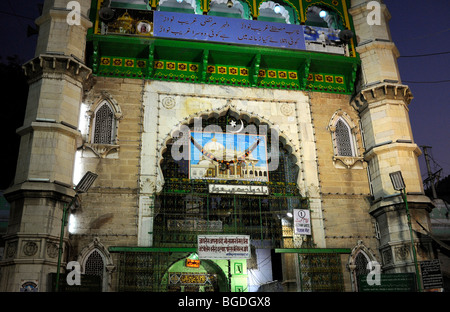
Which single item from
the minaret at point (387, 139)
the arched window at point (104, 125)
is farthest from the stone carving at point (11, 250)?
the minaret at point (387, 139)

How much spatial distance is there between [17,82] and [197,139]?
537 inches

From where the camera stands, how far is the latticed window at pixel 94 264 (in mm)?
12469

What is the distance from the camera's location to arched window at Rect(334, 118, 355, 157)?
50.4 ft

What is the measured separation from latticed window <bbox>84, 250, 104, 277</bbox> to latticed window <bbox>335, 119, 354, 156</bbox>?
27.8 ft

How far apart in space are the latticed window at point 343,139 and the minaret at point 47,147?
8.61 m

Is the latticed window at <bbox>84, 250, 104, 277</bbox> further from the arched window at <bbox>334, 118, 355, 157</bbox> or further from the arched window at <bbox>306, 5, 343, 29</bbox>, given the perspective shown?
the arched window at <bbox>306, 5, 343, 29</bbox>

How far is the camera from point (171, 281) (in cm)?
1802

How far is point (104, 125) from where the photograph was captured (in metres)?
14.2

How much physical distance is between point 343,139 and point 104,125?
8173 mm

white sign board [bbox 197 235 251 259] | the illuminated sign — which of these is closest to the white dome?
white sign board [bbox 197 235 251 259]

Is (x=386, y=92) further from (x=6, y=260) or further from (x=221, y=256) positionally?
(x=6, y=260)

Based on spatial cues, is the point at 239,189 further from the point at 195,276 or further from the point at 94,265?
the point at 195,276
